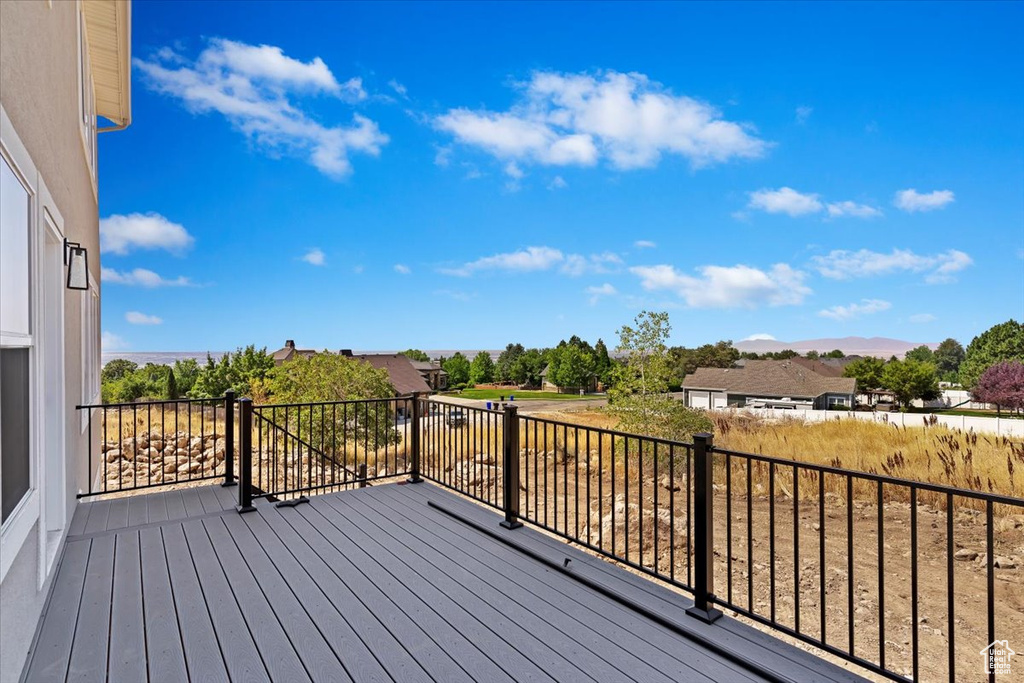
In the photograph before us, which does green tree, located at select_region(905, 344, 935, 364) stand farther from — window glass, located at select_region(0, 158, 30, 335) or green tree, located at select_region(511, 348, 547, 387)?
window glass, located at select_region(0, 158, 30, 335)

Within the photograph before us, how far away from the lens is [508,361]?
59.7 meters

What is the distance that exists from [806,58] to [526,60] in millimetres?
12134

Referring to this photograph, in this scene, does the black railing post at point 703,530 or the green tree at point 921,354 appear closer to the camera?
the black railing post at point 703,530

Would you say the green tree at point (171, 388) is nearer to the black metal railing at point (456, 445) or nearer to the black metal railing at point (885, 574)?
the black metal railing at point (456, 445)

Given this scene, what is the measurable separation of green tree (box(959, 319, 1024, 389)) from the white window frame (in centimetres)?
4515

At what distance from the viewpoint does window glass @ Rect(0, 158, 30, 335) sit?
66.2 inches

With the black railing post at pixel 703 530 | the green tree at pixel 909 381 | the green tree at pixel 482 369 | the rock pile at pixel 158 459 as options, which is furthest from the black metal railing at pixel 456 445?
the green tree at pixel 482 369

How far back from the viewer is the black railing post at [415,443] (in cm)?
484

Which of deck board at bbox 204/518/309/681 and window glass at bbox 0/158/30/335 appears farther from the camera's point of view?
deck board at bbox 204/518/309/681

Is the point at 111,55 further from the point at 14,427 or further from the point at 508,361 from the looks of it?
the point at 508,361

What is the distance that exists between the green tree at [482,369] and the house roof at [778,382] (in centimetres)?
2968

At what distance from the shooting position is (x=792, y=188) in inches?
1601

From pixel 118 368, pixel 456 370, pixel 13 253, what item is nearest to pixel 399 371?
pixel 456 370

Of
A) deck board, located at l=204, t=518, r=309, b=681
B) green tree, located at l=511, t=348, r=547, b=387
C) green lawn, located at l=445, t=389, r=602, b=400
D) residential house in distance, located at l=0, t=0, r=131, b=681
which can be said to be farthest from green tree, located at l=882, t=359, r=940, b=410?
residential house in distance, located at l=0, t=0, r=131, b=681
